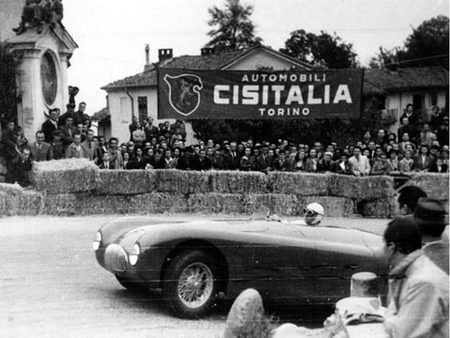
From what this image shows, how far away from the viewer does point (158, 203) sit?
26.0ft

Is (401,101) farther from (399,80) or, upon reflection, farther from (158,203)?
(158,203)

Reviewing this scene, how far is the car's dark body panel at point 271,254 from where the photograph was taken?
5020mm

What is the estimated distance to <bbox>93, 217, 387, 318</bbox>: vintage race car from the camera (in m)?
5.00

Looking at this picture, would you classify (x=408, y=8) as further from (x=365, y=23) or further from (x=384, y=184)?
(x=384, y=184)

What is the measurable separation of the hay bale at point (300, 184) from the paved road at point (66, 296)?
2.72 m

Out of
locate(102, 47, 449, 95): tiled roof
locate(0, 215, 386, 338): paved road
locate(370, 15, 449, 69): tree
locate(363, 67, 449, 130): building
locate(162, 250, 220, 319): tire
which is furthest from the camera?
locate(363, 67, 449, 130): building

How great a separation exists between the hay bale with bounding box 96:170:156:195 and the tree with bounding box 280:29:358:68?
238 cm

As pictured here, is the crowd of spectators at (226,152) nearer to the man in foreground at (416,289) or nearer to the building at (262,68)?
the building at (262,68)

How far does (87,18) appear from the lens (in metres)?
5.18

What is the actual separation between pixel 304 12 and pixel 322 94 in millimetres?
807

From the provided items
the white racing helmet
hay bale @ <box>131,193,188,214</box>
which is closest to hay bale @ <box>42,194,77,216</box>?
hay bale @ <box>131,193,188,214</box>

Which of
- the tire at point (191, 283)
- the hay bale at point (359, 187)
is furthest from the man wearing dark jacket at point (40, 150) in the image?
the hay bale at point (359, 187)

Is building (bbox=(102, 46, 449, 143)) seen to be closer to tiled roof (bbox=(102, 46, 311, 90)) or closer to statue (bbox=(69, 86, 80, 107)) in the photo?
tiled roof (bbox=(102, 46, 311, 90))

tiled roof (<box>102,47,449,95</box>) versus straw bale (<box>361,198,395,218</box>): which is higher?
tiled roof (<box>102,47,449,95</box>)
